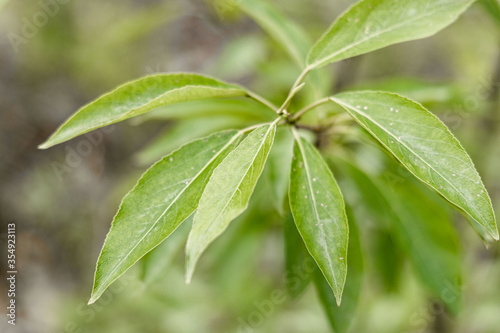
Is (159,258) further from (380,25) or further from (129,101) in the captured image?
(380,25)

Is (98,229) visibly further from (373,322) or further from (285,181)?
(285,181)

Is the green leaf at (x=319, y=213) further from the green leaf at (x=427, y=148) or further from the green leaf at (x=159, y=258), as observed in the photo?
the green leaf at (x=159, y=258)

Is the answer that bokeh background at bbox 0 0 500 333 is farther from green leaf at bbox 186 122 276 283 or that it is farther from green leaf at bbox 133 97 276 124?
green leaf at bbox 186 122 276 283

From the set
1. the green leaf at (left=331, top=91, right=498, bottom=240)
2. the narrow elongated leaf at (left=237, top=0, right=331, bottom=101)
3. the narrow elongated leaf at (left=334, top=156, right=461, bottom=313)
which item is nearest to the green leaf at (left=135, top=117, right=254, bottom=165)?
the narrow elongated leaf at (left=237, top=0, right=331, bottom=101)

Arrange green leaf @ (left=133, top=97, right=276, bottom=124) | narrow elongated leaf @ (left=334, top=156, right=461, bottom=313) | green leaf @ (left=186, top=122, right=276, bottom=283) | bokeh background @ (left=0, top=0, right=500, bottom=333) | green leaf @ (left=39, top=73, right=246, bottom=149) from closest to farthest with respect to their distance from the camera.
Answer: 1. green leaf @ (left=186, top=122, right=276, bottom=283)
2. green leaf @ (left=39, top=73, right=246, bottom=149)
3. narrow elongated leaf @ (left=334, top=156, right=461, bottom=313)
4. green leaf @ (left=133, top=97, right=276, bottom=124)
5. bokeh background @ (left=0, top=0, right=500, bottom=333)

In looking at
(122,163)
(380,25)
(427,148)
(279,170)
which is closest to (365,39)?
(380,25)

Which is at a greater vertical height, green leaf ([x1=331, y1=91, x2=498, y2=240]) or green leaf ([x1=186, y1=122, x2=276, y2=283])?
green leaf ([x1=186, y1=122, x2=276, y2=283])

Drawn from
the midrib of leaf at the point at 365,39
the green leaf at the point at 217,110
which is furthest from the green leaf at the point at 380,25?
the green leaf at the point at 217,110
